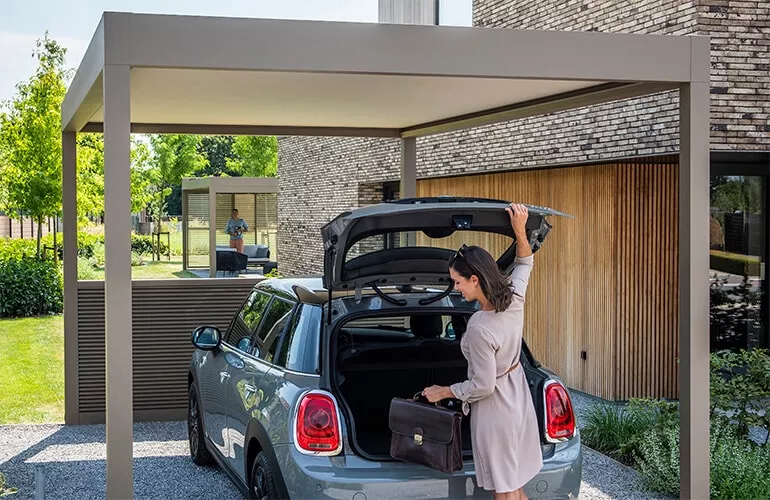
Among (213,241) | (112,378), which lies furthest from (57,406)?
(213,241)

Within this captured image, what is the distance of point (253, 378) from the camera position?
593cm

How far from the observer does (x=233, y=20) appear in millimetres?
5629

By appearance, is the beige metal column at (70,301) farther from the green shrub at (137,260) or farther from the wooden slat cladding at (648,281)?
the green shrub at (137,260)

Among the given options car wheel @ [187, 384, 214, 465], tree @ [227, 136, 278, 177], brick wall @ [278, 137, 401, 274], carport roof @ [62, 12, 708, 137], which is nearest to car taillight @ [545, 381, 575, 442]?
carport roof @ [62, 12, 708, 137]

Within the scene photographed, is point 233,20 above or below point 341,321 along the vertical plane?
above

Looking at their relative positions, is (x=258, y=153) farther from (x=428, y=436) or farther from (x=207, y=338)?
(x=428, y=436)

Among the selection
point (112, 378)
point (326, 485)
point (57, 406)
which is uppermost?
point (112, 378)

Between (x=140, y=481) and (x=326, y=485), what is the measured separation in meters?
3.32

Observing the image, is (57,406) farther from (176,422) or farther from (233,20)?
(233,20)

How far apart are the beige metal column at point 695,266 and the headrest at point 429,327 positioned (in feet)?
5.10

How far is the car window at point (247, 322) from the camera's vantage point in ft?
21.7

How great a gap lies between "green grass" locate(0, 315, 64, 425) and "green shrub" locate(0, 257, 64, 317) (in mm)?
354

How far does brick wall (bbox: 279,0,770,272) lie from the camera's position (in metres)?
10.4

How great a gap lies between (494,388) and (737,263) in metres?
7.48
